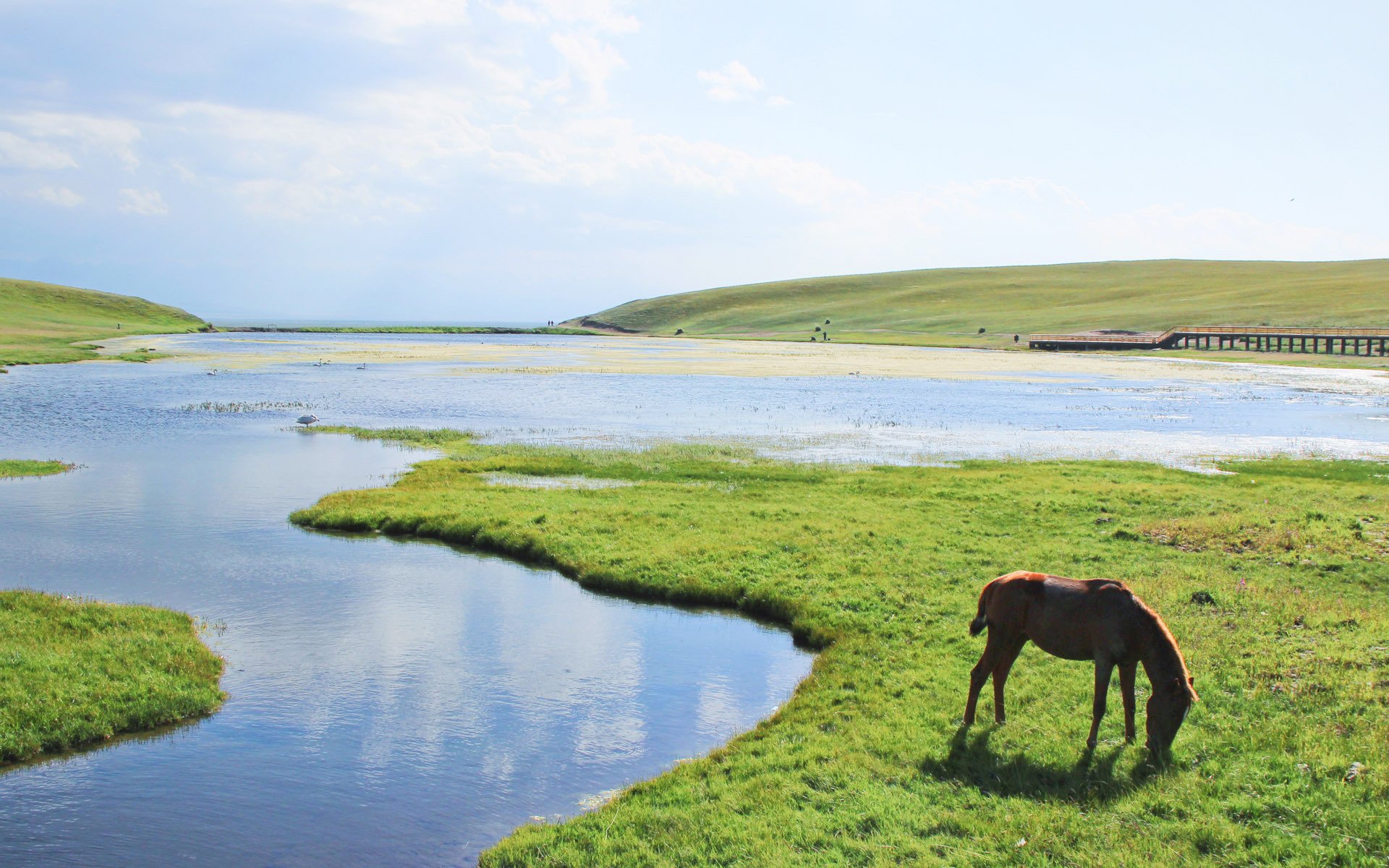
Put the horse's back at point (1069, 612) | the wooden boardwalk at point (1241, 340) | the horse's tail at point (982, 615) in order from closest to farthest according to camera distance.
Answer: the horse's back at point (1069, 612) < the horse's tail at point (982, 615) < the wooden boardwalk at point (1241, 340)

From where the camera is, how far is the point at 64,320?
454 feet

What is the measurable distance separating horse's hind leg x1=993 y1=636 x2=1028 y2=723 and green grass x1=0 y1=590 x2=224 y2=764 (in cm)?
1042

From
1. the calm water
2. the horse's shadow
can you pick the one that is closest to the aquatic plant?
the calm water

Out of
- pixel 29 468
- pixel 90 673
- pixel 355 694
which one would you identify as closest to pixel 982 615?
pixel 355 694

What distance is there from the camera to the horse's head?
1016 cm

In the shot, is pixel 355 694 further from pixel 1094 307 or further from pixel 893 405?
pixel 1094 307

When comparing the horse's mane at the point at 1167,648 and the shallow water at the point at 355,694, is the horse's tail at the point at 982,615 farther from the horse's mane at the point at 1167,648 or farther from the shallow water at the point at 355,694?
the shallow water at the point at 355,694

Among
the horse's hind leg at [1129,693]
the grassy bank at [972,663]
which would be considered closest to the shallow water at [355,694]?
the grassy bank at [972,663]

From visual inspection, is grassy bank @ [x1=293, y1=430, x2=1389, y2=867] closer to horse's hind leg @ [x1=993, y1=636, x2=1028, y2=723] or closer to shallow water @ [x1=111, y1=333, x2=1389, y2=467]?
horse's hind leg @ [x1=993, y1=636, x2=1028, y2=723]

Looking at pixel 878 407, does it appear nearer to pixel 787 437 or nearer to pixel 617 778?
pixel 787 437

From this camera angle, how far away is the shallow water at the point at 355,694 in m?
10.8

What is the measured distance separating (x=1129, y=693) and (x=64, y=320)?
159 meters

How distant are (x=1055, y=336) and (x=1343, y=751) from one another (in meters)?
130

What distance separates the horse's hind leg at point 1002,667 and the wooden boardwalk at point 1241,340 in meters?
108
